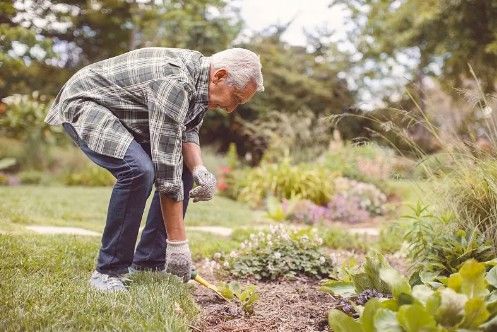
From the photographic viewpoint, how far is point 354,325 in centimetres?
176

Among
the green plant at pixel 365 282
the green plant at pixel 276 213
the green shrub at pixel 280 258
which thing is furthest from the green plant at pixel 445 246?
the green plant at pixel 276 213

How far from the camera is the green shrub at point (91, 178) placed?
9445 mm

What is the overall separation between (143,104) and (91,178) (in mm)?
7306

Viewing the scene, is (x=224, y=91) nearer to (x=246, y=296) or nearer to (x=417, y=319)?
(x=246, y=296)

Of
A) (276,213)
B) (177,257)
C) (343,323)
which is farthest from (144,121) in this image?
(276,213)

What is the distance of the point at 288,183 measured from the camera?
7504 mm

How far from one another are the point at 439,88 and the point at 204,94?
1104 cm

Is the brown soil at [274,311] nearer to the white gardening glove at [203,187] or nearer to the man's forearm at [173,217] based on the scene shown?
the man's forearm at [173,217]

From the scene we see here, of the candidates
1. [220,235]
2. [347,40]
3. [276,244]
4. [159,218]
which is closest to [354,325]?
[159,218]

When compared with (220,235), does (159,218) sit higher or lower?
higher

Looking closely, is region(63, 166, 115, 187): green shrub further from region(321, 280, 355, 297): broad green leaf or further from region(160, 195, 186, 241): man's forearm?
region(321, 280, 355, 297): broad green leaf

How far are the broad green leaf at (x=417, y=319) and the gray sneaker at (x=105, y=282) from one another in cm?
123

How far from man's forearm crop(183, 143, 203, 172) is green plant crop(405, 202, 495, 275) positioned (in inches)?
44.7

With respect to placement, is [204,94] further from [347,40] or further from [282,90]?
[347,40]
